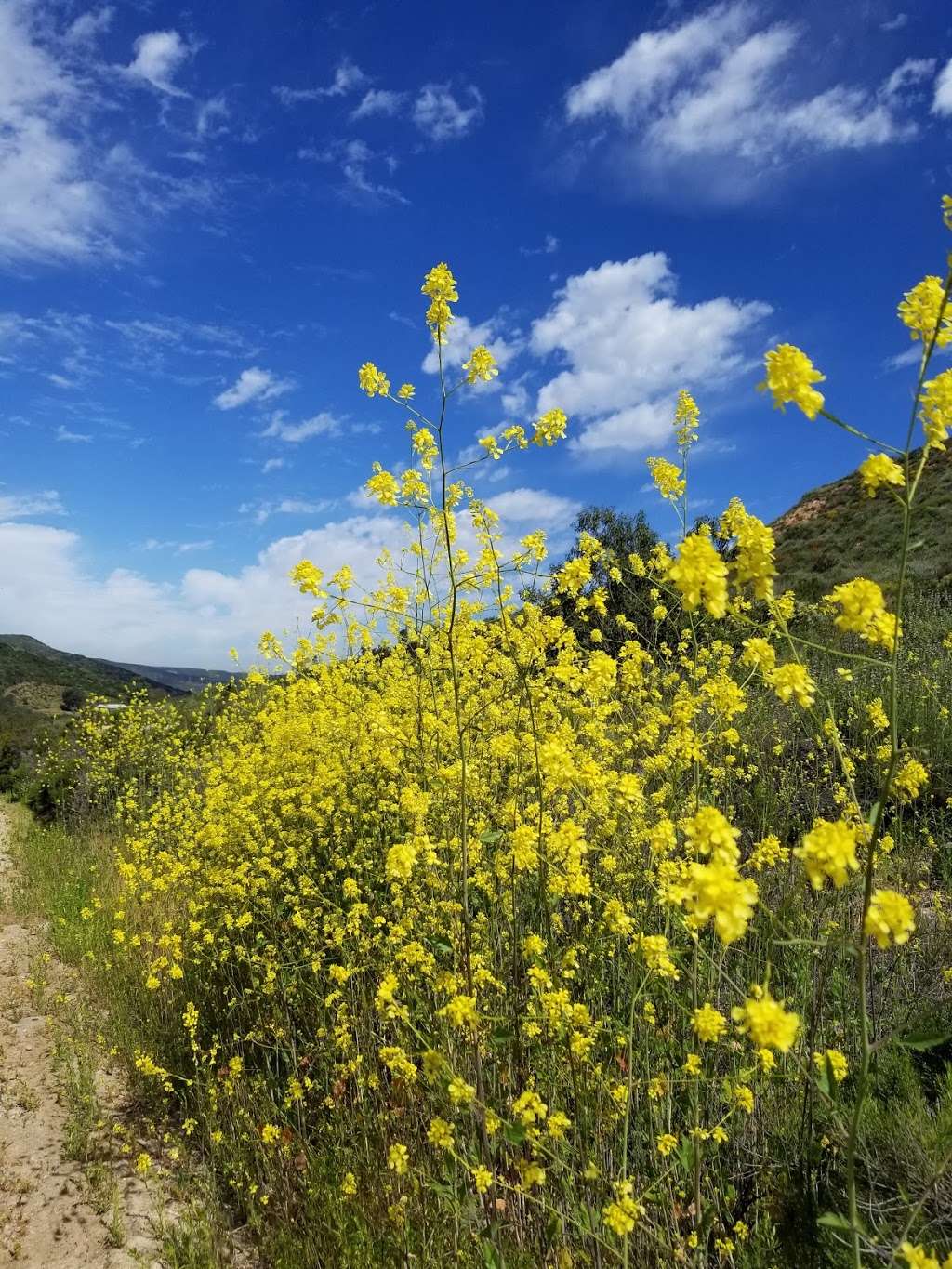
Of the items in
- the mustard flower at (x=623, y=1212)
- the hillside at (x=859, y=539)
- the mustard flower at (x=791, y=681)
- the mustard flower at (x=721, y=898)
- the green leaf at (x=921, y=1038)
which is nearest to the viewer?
the mustard flower at (x=721, y=898)

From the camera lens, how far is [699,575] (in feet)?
5.90

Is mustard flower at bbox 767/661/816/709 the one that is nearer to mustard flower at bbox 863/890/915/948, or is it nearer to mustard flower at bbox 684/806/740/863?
mustard flower at bbox 684/806/740/863

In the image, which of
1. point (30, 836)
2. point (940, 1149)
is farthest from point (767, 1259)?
point (30, 836)

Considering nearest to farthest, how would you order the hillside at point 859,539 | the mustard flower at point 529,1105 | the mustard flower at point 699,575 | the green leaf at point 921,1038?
the green leaf at point 921,1038 < the mustard flower at point 699,575 < the mustard flower at point 529,1105 < the hillside at point 859,539

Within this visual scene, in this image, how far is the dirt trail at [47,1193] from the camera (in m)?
3.54

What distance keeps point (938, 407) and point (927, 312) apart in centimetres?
27

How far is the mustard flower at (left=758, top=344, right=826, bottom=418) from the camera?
184 cm

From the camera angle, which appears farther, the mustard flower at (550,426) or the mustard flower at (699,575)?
the mustard flower at (550,426)

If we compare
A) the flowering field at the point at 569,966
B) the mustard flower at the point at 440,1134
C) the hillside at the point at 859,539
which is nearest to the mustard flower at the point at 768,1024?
the flowering field at the point at 569,966

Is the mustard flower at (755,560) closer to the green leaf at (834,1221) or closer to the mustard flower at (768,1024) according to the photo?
the mustard flower at (768,1024)

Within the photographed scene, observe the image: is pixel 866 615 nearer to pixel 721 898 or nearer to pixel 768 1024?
pixel 721 898

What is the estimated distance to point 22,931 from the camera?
767 cm

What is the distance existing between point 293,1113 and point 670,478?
4.10 meters

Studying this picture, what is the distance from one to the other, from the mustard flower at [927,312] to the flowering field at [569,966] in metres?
0.01
